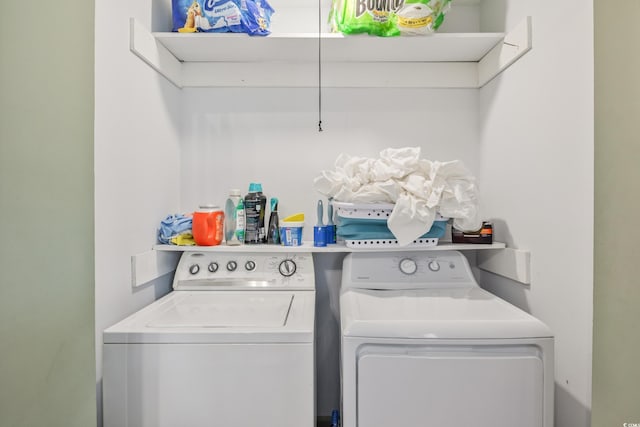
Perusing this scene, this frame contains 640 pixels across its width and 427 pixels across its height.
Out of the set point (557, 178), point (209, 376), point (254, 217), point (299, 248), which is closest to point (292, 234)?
point (299, 248)

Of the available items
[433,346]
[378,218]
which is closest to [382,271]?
[378,218]

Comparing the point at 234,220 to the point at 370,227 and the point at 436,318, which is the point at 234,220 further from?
the point at 436,318

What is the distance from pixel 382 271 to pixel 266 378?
0.70 meters

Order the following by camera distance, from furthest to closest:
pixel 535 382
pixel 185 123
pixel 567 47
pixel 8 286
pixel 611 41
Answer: pixel 185 123 < pixel 567 47 < pixel 535 382 < pixel 611 41 < pixel 8 286

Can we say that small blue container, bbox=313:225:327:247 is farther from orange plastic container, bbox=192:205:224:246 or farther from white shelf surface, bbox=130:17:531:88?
white shelf surface, bbox=130:17:531:88

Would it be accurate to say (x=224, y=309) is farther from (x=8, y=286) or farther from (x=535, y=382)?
(x=535, y=382)

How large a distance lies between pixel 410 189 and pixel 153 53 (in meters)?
1.26

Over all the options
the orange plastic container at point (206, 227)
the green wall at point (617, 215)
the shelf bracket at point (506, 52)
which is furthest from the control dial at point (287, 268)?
the shelf bracket at point (506, 52)

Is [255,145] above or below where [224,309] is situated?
above

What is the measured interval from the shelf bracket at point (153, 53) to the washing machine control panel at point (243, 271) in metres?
0.86

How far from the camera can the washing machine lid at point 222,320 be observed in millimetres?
1156

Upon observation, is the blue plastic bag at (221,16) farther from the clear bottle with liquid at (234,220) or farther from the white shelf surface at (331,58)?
the clear bottle with liquid at (234,220)

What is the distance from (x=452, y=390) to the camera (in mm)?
1114

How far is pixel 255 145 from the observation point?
1977 millimetres
